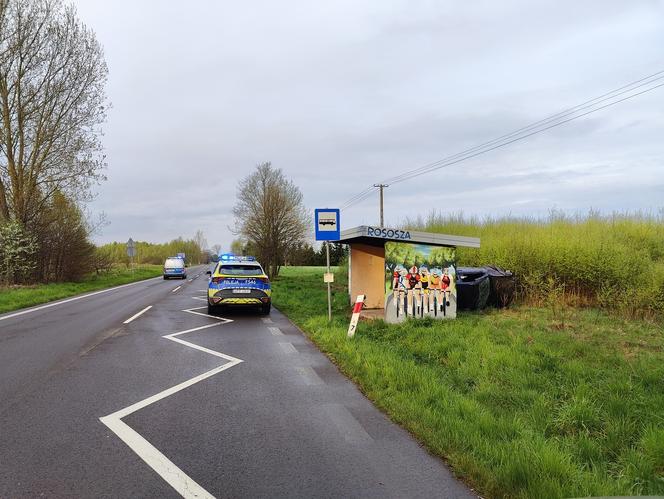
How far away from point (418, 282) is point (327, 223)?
272cm

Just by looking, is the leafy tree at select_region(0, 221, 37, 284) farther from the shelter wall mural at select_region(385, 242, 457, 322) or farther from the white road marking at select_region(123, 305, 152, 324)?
the shelter wall mural at select_region(385, 242, 457, 322)

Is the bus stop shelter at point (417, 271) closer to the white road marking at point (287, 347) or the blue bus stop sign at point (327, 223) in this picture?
the blue bus stop sign at point (327, 223)

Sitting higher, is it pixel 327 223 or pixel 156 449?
pixel 327 223

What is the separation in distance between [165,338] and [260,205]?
27.8 meters

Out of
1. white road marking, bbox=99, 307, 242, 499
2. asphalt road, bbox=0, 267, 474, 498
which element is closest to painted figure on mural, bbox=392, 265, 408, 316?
asphalt road, bbox=0, 267, 474, 498

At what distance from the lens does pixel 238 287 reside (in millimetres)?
13828

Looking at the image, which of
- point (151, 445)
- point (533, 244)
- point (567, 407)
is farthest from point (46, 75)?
point (567, 407)

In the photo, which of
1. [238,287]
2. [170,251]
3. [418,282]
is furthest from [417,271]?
[170,251]

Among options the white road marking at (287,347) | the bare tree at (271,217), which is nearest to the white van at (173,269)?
the bare tree at (271,217)

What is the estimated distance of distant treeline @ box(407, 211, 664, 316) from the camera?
43.8 feet

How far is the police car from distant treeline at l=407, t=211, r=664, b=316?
838 centimetres

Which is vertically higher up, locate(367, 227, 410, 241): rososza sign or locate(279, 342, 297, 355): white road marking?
locate(367, 227, 410, 241): rososza sign

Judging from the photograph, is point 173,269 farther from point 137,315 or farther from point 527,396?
point 527,396

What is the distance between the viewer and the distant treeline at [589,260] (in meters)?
13.4
